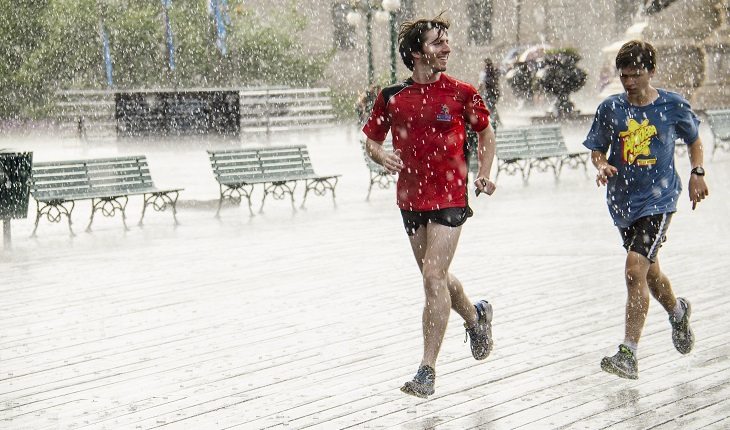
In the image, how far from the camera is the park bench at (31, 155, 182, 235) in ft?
42.7

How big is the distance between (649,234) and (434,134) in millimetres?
1179

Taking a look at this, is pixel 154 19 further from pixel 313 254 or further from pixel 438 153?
pixel 438 153

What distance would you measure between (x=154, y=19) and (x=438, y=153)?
35.9 metres

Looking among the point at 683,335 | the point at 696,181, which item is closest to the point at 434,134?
the point at 696,181

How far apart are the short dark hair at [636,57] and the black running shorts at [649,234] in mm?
714

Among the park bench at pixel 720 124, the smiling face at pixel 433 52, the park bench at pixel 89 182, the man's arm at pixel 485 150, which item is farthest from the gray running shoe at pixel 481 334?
the park bench at pixel 720 124

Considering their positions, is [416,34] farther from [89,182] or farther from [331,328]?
[89,182]

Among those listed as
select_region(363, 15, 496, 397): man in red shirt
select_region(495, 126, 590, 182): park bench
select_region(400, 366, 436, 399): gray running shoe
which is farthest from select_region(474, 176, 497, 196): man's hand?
select_region(495, 126, 590, 182): park bench

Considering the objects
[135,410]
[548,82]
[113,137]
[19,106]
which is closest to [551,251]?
[135,410]

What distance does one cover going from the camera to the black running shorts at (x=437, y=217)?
5859 millimetres

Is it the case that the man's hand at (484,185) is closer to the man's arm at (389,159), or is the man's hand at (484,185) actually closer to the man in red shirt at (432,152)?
the man in red shirt at (432,152)

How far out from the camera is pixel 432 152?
228 inches

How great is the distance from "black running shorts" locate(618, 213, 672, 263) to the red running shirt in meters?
0.91

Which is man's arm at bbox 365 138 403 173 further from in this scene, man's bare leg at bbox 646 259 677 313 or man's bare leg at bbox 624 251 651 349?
man's bare leg at bbox 646 259 677 313
